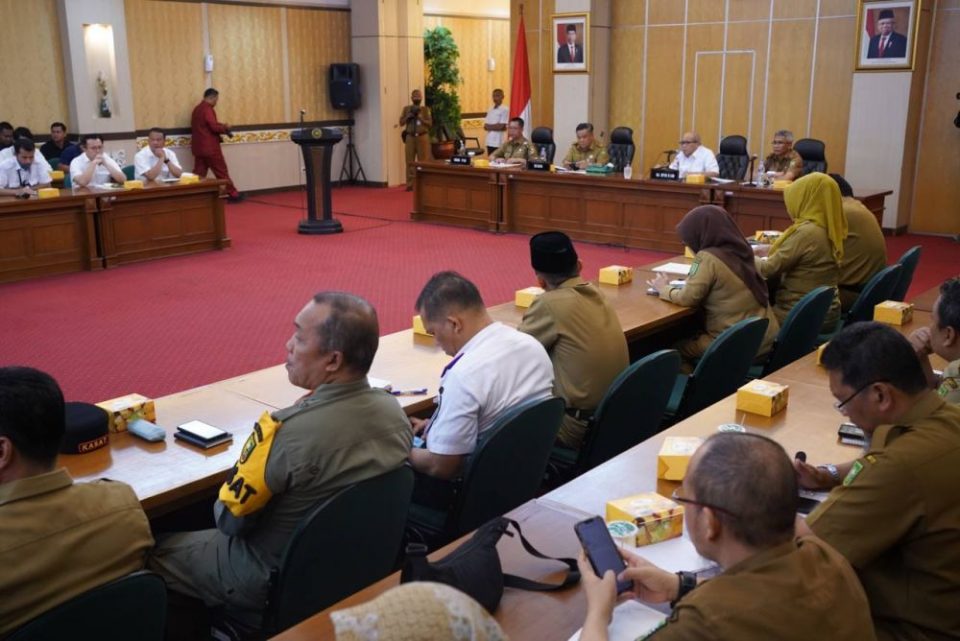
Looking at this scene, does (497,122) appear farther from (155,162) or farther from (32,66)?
(32,66)

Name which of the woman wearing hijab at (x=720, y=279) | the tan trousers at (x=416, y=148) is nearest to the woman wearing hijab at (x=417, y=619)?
the woman wearing hijab at (x=720, y=279)

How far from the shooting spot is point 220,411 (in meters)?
3.13

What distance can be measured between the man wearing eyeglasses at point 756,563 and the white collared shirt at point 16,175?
837 centimetres

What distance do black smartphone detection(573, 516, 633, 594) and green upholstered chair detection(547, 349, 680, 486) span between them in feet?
4.54

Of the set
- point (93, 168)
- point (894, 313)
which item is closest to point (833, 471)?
point (894, 313)

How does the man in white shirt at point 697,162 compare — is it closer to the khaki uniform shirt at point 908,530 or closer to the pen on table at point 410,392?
the pen on table at point 410,392

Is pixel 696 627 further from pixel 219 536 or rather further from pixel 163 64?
pixel 163 64

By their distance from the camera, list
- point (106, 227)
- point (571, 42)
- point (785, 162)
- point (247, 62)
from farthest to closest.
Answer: point (247, 62) < point (571, 42) < point (785, 162) < point (106, 227)

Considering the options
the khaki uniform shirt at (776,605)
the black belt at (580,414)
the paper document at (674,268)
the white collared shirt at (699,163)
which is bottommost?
the black belt at (580,414)

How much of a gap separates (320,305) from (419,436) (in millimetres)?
795

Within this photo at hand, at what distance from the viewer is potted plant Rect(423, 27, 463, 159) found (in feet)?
50.4

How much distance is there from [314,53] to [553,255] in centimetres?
1154

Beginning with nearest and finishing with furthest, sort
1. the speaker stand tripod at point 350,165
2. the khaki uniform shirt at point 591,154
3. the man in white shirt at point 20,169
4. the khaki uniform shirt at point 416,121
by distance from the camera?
1. the man in white shirt at point 20,169
2. the khaki uniform shirt at point 591,154
3. the khaki uniform shirt at point 416,121
4. the speaker stand tripod at point 350,165

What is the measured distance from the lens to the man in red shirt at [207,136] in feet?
40.1
